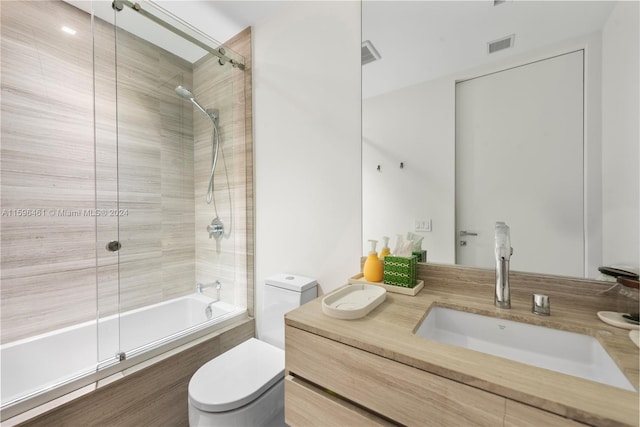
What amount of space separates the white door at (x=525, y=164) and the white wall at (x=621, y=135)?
0.21 feet

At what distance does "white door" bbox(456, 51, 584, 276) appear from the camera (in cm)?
93

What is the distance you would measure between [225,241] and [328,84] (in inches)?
53.0

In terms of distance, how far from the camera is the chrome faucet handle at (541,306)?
34.2 inches

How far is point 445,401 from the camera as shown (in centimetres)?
61

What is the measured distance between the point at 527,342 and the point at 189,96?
244 cm

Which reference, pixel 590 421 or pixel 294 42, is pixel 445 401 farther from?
pixel 294 42

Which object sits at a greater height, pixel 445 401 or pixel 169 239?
pixel 169 239

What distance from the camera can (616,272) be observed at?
85 cm

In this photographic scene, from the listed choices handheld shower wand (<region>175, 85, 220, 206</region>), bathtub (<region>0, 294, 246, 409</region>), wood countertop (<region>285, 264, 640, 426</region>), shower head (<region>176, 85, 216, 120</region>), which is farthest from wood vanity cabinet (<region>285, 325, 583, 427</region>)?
shower head (<region>176, 85, 216, 120</region>)

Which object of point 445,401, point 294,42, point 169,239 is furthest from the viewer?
point 169,239

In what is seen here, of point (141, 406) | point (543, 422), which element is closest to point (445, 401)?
point (543, 422)

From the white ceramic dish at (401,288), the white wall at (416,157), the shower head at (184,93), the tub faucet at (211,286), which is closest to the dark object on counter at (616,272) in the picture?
the white wall at (416,157)

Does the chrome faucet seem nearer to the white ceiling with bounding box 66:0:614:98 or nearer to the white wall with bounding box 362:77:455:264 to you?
the white wall with bounding box 362:77:455:264

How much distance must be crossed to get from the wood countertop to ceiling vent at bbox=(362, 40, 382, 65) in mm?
1080
